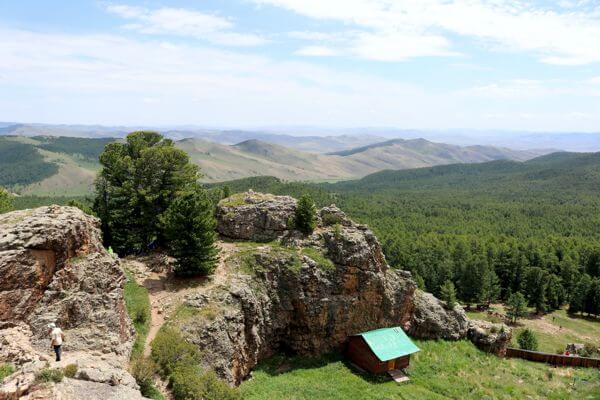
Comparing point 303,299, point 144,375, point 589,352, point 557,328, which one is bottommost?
point 557,328

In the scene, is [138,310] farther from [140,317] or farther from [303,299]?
[303,299]

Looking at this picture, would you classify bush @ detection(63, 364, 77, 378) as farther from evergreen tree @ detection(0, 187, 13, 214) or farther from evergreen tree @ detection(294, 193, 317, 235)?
evergreen tree @ detection(0, 187, 13, 214)

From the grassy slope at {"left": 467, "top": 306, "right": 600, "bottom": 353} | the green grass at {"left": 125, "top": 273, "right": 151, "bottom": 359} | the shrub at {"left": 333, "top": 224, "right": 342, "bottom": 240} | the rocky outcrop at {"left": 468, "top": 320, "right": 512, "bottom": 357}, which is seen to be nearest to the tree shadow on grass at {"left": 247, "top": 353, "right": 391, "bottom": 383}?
the green grass at {"left": 125, "top": 273, "right": 151, "bottom": 359}

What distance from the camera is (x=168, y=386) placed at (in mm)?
23688

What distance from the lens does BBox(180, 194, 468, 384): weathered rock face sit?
31.6m

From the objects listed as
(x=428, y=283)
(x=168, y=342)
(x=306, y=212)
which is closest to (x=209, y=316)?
(x=168, y=342)

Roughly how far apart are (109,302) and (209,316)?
768 centimetres

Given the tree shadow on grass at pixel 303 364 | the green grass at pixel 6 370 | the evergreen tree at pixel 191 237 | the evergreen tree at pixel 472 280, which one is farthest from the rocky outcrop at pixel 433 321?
the evergreen tree at pixel 472 280

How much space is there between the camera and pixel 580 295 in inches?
A: 3366

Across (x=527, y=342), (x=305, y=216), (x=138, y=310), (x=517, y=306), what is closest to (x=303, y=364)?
(x=305, y=216)

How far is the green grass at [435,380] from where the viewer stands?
32469mm

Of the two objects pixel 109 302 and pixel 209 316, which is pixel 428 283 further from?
pixel 109 302

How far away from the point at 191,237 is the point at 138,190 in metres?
11.9

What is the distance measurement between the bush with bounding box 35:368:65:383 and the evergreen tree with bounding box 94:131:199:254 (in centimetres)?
2597
